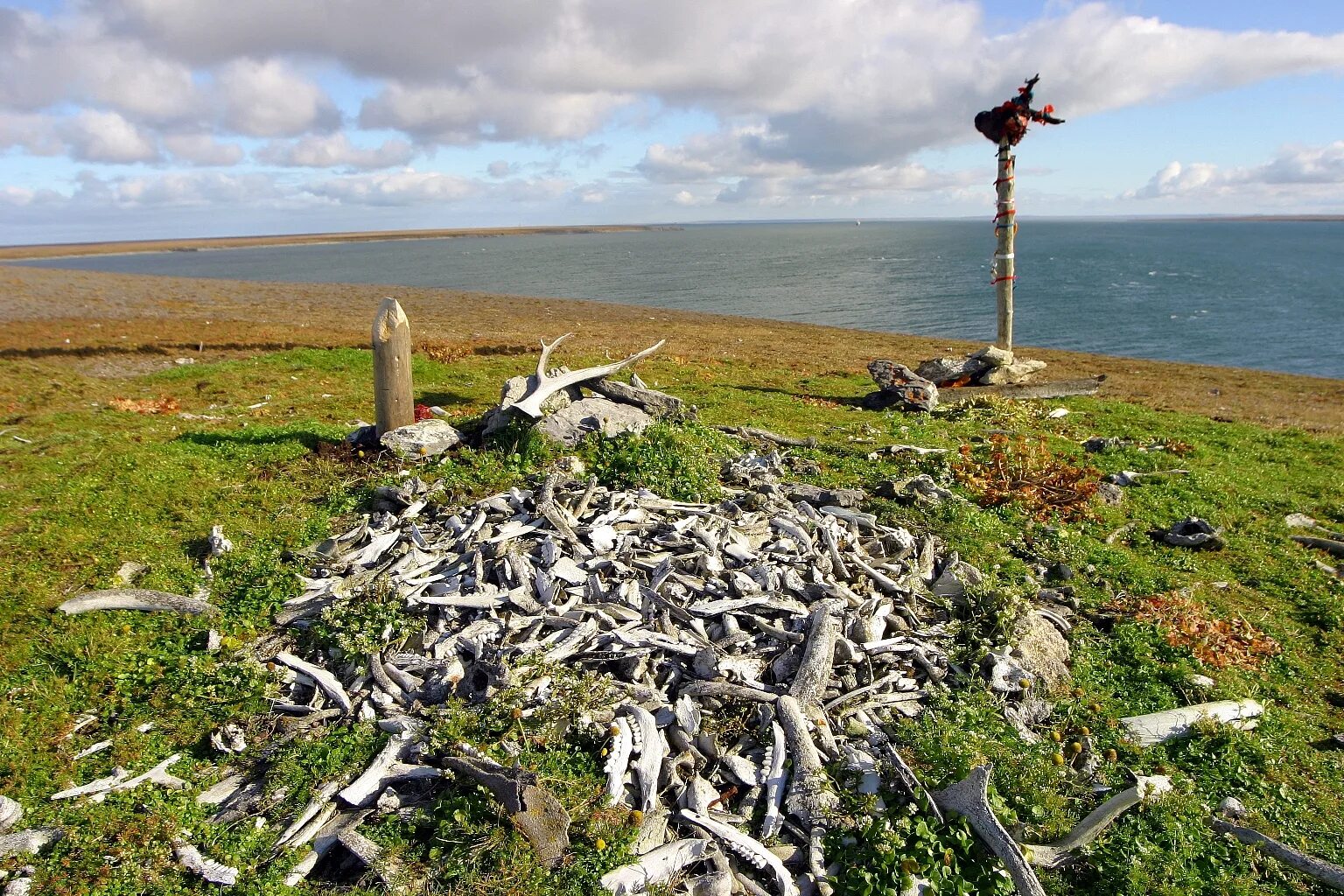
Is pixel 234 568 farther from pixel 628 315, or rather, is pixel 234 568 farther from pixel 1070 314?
pixel 1070 314

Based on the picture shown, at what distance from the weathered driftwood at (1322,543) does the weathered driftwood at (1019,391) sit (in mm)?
7868

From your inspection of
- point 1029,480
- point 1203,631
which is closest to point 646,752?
point 1203,631

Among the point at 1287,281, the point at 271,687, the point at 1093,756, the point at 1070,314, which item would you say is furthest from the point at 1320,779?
the point at 1287,281

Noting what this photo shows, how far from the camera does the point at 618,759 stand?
5793 mm

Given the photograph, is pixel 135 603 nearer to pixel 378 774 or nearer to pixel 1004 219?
pixel 378 774

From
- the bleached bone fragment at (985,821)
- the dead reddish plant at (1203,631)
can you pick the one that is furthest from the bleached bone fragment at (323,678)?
the dead reddish plant at (1203,631)

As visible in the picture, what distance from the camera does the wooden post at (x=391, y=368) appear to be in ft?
39.5

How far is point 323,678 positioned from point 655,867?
3602 millimetres

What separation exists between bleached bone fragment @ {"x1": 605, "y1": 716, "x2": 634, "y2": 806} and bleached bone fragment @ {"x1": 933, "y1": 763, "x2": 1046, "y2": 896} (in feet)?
7.65

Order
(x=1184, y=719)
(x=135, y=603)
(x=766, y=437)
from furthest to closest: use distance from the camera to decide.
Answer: (x=766, y=437)
(x=135, y=603)
(x=1184, y=719)

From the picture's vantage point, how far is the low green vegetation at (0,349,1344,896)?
17.4ft

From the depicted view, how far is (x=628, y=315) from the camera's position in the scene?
168 feet

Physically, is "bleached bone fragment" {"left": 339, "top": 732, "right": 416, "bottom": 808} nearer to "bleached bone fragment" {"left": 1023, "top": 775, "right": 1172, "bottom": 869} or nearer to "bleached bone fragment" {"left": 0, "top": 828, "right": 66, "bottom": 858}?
"bleached bone fragment" {"left": 0, "top": 828, "right": 66, "bottom": 858}

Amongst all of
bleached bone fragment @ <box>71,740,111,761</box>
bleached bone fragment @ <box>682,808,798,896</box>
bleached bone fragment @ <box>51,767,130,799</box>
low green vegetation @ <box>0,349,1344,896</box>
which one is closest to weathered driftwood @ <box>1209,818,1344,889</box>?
low green vegetation @ <box>0,349,1344,896</box>
